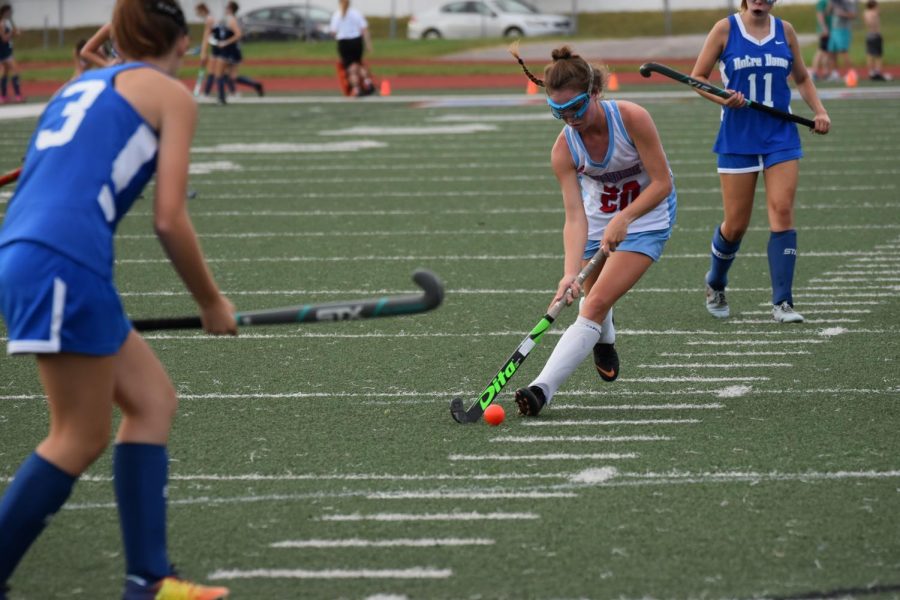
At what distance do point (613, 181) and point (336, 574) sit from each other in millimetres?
2702

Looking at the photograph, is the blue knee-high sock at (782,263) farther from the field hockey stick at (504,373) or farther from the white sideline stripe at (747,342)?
the field hockey stick at (504,373)

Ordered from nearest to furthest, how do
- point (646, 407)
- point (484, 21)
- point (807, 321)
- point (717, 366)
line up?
point (646, 407) → point (717, 366) → point (807, 321) → point (484, 21)

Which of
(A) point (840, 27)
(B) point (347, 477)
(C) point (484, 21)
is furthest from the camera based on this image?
(C) point (484, 21)

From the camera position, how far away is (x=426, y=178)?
1520 cm

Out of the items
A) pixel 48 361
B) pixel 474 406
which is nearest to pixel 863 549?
pixel 474 406

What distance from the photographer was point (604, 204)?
6422 millimetres

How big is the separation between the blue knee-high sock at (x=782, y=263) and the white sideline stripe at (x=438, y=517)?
366 cm

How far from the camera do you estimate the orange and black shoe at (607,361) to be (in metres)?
6.55

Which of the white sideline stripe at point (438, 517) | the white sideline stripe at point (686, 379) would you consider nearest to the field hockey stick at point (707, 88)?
the white sideline stripe at point (686, 379)

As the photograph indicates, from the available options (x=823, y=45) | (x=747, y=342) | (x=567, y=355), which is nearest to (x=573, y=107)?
(x=567, y=355)

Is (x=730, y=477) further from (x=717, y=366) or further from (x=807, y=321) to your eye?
(x=807, y=321)

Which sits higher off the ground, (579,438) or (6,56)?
(579,438)

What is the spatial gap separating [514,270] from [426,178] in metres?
5.48

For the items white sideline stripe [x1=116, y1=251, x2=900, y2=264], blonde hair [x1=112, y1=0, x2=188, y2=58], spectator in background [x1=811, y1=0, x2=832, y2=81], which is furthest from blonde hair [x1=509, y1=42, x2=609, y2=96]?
spectator in background [x1=811, y1=0, x2=832, y2=81]
